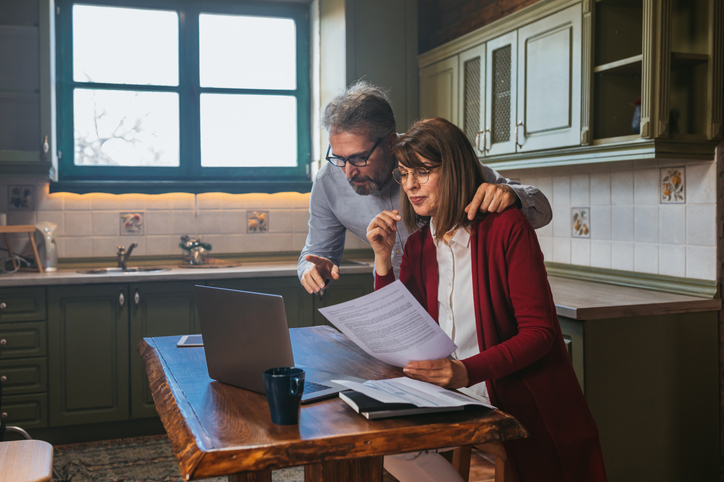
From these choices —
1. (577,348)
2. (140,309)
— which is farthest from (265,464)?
(140,309)

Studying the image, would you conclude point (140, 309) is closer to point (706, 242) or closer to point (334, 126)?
point (334, 126)

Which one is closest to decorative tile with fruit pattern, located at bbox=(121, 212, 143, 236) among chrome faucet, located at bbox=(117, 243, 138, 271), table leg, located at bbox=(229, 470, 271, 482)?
chrome faucet, located at bbox=(117, 243, 138, 271)

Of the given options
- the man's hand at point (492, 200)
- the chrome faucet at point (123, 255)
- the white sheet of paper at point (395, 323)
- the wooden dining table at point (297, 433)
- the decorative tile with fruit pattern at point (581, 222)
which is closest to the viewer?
the wooden dining table at point (297, 433)

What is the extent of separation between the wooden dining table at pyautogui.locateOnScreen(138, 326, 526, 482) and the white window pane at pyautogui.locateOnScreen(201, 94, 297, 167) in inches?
125

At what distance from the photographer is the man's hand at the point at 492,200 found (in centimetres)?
151

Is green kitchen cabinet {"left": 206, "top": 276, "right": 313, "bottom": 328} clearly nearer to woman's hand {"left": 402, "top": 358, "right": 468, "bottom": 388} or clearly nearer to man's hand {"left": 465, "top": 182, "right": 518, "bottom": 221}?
man's hand {"left": 465, "top": 182, "right": 518, "bottom": 221}

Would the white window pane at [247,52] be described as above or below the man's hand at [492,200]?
above

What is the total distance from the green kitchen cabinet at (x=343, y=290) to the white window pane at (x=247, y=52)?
4.95 feet

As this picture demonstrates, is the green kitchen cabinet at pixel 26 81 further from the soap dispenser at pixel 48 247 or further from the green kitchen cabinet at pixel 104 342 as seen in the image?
the green kitchen cabinet at pixel 104 342

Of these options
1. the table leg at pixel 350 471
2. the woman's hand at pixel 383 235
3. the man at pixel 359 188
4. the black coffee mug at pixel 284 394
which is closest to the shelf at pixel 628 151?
the man at pixel 359 188

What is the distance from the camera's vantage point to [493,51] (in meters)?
3.52

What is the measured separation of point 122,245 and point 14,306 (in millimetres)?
855

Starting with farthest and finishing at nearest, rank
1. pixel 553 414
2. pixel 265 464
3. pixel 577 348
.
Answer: pixel 577 348 → pixel 553 414 → pixel 265 464

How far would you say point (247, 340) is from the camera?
1336 mm
